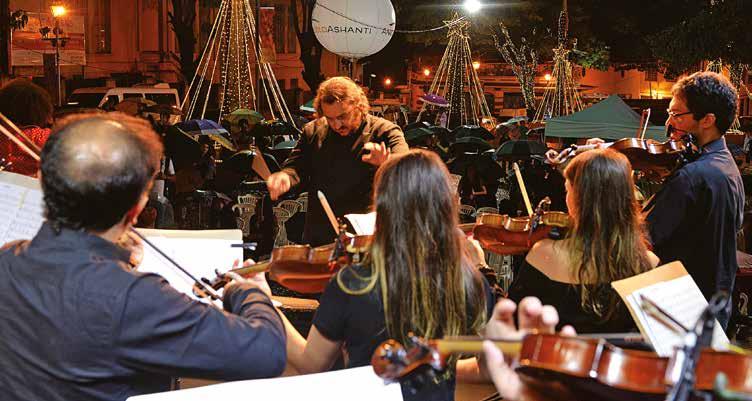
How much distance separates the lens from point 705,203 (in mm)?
3830

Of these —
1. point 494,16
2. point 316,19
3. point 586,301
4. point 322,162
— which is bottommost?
point 586,301

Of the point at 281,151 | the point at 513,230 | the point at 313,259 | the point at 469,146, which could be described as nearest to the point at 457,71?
the point at 469,146

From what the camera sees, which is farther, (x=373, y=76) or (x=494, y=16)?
(x=373, y=76)

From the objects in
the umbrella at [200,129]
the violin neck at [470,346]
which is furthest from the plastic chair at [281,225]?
the violin neck at [470,346]

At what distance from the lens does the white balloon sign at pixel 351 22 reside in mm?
9070

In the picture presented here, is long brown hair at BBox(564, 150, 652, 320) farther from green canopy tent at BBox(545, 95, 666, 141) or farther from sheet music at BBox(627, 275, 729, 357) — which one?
green canopy tent at BBox(545, 95, 666, 141)

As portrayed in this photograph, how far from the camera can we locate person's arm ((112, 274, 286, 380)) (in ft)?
6.24

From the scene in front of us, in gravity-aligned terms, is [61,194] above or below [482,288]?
above

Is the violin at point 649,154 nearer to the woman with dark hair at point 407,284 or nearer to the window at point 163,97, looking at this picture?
the woman with dark hair at point 407,284

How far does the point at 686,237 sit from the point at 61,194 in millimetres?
2910

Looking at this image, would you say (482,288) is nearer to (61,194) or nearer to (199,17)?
(61,194)

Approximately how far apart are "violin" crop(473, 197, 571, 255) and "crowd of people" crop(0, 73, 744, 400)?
1.60 feet

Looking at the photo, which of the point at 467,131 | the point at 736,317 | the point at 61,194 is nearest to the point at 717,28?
the point at 467,131

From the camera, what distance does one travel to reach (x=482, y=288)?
8.84ft
